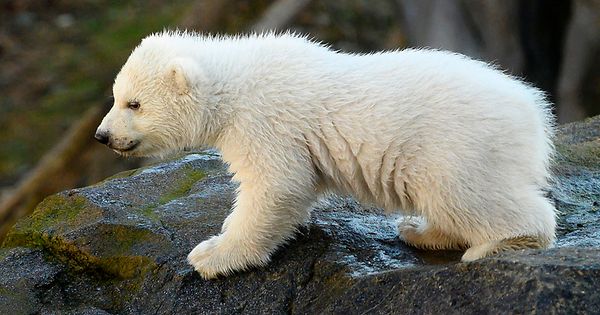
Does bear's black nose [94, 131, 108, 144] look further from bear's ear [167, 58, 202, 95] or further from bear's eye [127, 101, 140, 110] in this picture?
bear's ear [167, 58, 202, 95]

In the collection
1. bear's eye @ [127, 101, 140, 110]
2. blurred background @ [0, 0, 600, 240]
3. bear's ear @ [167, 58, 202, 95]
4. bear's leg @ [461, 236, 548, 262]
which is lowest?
blurred background @ [0, 0, 600, 240]

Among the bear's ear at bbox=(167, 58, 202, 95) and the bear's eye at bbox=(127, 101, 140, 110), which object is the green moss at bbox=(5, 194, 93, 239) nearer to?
the bear's eye at bbox=(127, 101, 140, 110)

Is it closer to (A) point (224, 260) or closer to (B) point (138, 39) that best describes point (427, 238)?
(A) point (224, 260)

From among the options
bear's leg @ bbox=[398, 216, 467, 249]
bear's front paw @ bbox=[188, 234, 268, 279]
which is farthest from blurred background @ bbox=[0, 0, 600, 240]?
bear's front paw @ bbox=[188, 234, 268, 279]

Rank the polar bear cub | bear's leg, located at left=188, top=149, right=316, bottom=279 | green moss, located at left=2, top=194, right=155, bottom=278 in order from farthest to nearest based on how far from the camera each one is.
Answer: green moss, located at left=2, top=194, right=155, bottom=278 → bear's leg, located at left=188, top=149, right=316, bottom=279 → the polar bear cub

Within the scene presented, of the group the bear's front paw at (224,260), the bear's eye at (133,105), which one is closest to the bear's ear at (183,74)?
the bear's eye at (133,105)

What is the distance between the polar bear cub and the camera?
5.45 metres

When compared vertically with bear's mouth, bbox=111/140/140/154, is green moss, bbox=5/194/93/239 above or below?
below

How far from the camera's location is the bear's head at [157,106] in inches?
233

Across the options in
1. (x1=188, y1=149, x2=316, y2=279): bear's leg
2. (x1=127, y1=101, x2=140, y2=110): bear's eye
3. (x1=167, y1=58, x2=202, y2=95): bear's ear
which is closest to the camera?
(x1=188, y1=149, x2=316, y2=279): bear's leg

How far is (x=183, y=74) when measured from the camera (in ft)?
19.2

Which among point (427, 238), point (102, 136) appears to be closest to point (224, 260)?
point (102, 136)

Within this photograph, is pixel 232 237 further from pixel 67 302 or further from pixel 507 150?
pixel 507 150

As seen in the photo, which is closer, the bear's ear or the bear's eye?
the bear's ear
